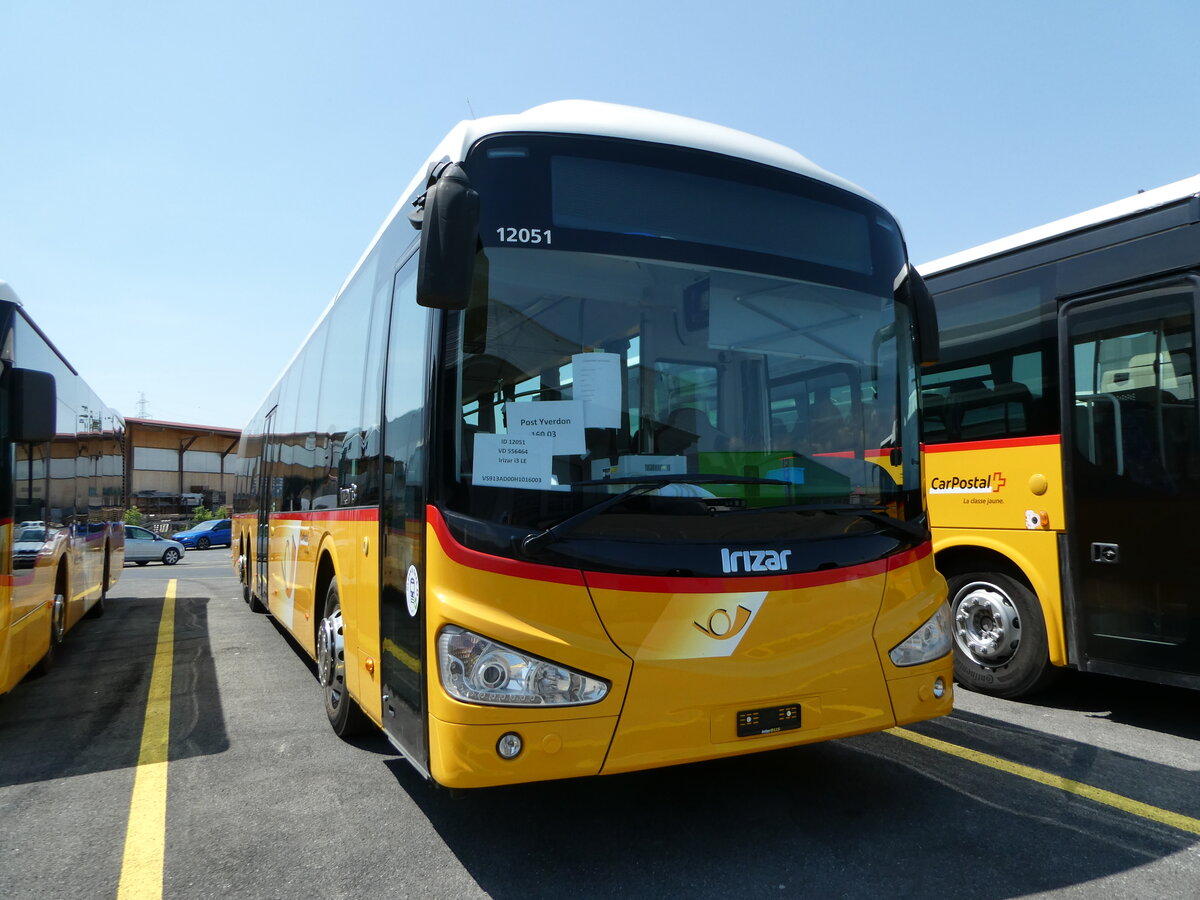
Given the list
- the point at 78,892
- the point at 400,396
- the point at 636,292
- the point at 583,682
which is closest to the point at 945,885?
the point at 583,682

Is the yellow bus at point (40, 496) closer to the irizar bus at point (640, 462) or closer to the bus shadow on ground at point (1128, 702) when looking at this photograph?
the irizar bus at point (640, 462)

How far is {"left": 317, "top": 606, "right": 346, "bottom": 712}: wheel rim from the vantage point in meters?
5.06

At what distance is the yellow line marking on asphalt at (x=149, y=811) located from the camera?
3.24 metres

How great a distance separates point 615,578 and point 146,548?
94.3 feet

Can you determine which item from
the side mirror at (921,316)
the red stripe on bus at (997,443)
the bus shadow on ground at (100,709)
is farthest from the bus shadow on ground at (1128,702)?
the bus shadow on ground at (100,709)

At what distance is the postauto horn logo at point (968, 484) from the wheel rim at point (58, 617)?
24.6 ft

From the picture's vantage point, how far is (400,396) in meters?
3.92

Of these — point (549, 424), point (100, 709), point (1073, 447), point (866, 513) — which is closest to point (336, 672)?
point (100, 709)

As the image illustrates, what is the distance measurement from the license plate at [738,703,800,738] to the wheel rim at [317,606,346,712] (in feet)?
8.89

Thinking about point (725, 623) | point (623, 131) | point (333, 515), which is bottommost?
point (725, 623)

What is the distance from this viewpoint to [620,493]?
10.3 ft

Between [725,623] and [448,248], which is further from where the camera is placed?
[725,623]

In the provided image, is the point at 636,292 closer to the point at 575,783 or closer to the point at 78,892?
the point at 575,783

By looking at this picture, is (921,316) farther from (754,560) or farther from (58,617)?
(58,617)
